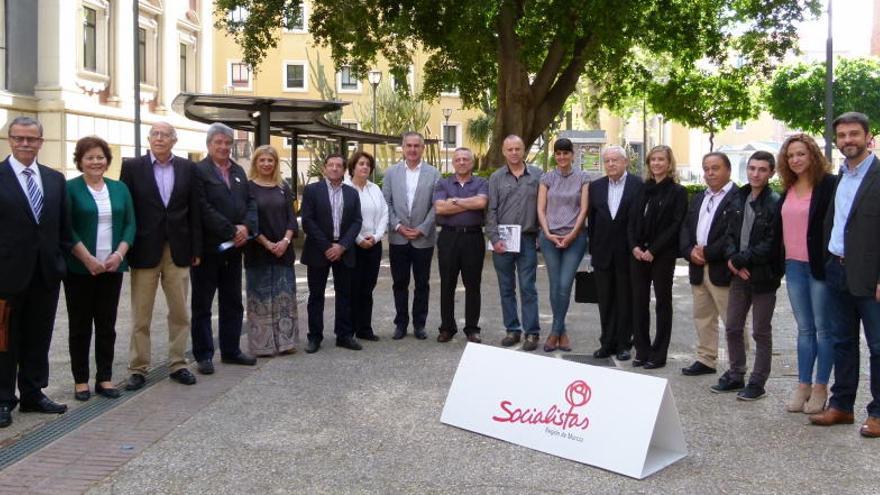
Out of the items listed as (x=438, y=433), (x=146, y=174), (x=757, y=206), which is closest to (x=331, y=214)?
(x=146, y=174)

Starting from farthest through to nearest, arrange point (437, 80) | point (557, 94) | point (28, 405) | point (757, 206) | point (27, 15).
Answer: point (27, 15) → point (437, 80) → point (557, 94) → point (757, 206) → point (28, 405)

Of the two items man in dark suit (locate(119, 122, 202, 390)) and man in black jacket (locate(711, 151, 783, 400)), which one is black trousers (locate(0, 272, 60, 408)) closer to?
man in dark suit (locate(119, 122, 202, 390))

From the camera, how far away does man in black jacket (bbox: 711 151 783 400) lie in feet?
21.2

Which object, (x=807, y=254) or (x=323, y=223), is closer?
(x=807, y=254)

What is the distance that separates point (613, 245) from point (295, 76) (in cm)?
5294

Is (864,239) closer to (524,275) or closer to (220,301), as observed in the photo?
(524,275)

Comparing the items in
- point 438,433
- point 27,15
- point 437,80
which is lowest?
point 438,433

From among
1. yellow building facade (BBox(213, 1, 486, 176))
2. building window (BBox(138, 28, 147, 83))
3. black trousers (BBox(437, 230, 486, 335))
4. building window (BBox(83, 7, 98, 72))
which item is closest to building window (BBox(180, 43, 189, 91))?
building window (BBox(138, 28, 147, 83))

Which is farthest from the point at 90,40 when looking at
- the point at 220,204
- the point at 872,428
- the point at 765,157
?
the point at 872,428

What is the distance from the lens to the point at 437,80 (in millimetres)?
22438

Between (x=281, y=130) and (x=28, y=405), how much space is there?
589 inches

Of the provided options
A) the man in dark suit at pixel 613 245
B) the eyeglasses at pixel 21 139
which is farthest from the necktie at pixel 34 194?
the man in dark suit at pixel 613 245

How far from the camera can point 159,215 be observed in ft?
22.4

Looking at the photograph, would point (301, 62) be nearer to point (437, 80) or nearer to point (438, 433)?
point (437, 80)
